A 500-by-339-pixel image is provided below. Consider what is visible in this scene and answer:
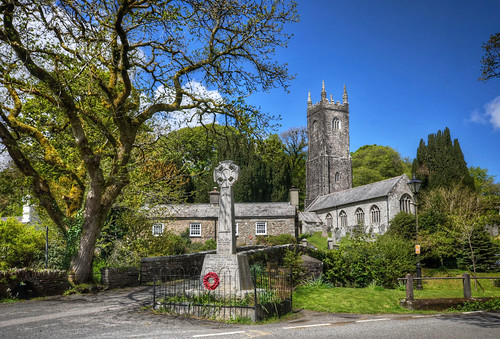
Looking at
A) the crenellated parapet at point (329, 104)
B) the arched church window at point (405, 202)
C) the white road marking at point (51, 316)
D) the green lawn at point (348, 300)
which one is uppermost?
the crenellated parapet at point (329, 104)

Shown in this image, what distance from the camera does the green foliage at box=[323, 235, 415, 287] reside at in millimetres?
17062

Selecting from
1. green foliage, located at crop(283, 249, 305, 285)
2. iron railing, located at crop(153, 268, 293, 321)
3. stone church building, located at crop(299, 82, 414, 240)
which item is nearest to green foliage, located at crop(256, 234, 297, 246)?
stone church building, located at crop(299, 82, 414, 240)

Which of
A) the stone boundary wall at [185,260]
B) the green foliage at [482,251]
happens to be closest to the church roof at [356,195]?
the green foliage at [482,251]

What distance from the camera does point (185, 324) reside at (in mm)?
8766

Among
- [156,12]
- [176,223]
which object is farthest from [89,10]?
[176,223]

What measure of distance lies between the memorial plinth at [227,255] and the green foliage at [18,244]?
10.0 metres

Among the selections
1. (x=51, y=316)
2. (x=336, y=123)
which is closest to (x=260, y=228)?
(x=51, y=316)

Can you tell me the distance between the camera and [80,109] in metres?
13.4

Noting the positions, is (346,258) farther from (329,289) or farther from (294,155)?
(294,155)

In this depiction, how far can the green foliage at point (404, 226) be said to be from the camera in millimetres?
33531

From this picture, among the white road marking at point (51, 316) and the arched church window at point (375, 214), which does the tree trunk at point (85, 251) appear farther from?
the arched church window at point (375, 214)

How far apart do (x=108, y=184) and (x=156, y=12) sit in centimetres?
601

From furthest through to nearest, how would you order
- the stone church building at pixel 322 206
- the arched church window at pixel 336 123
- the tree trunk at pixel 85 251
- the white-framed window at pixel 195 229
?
the arched church window at pixel 336 123, the stone church building at pixel 322 206, the white-framed window at pixel 195 229, the tree trunk at pixel 85 251

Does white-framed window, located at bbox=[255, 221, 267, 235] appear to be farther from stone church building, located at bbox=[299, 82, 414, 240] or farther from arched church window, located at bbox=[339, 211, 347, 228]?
arched church window, located at bbox=[339, 211, 347, 228]
